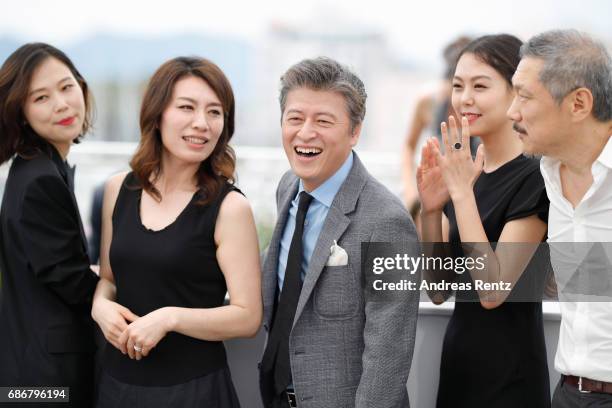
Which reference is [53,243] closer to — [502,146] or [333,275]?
[333,275]

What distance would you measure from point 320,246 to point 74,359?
2.73 feet

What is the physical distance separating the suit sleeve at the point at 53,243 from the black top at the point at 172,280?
16cm

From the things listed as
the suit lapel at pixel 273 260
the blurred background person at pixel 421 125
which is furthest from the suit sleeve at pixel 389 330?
the blurred background person at pixel 421 125

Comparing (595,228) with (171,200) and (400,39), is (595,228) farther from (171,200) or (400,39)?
(400,39)

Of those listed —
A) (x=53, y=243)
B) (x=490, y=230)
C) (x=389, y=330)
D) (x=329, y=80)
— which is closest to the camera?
(x=389, y=330)

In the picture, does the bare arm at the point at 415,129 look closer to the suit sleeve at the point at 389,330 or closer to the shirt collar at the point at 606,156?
the suit sleeve at the point at 389,330

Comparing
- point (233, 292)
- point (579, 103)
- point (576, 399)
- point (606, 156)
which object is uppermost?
point (579, 103)

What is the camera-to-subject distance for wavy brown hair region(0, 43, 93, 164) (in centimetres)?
218

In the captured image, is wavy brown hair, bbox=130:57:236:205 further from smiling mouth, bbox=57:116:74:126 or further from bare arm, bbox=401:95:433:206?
bare arm, bbox=401:95:433:206

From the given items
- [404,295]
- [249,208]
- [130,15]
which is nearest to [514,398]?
[404,295]

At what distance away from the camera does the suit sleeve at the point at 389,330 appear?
5.66 ft

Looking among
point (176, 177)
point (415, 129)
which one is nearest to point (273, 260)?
point (176, 177)

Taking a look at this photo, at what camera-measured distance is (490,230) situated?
6.41 ft

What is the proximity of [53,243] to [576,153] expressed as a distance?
1.38 meters
